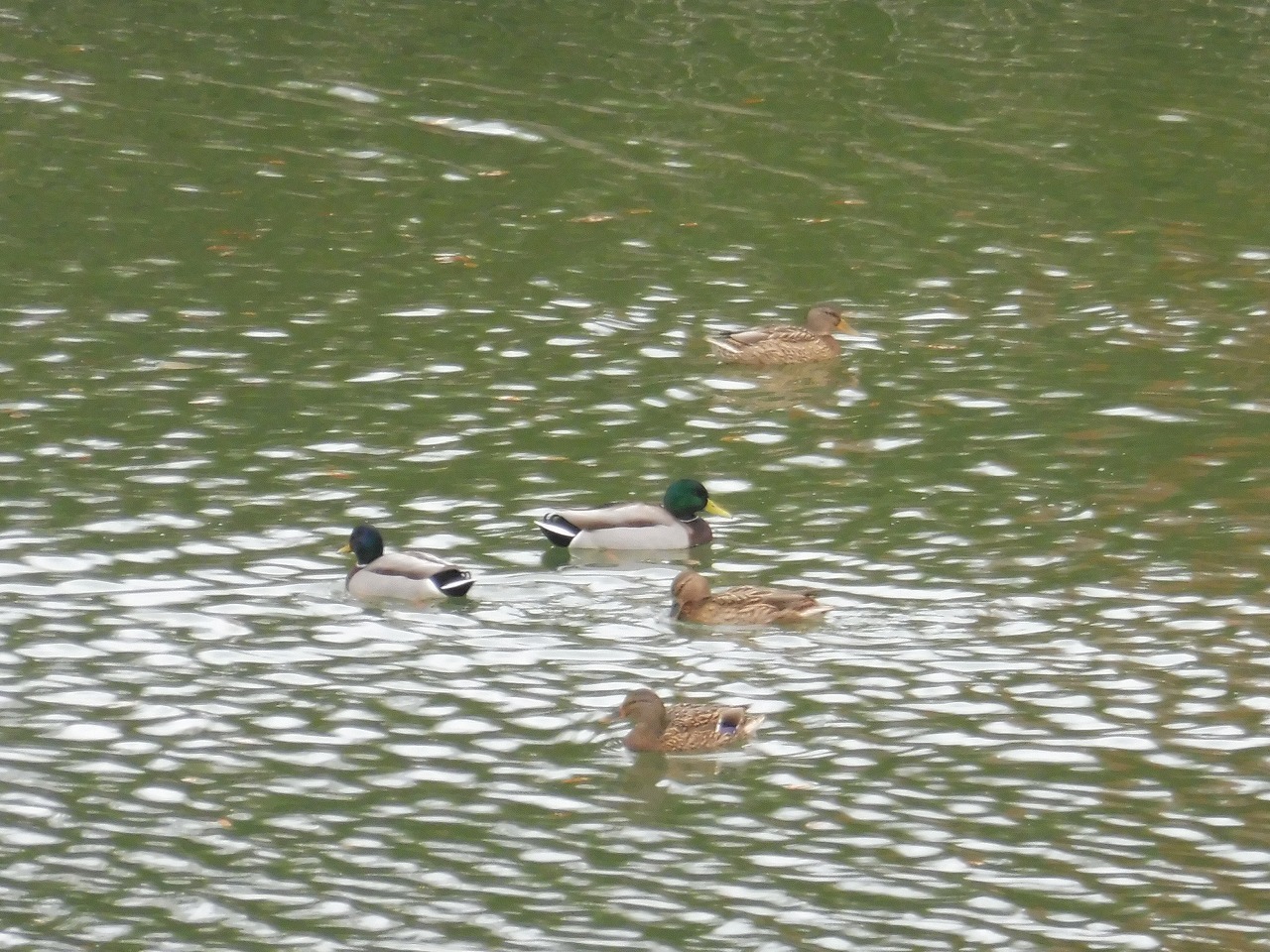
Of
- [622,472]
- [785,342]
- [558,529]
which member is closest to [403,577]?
[558,529]

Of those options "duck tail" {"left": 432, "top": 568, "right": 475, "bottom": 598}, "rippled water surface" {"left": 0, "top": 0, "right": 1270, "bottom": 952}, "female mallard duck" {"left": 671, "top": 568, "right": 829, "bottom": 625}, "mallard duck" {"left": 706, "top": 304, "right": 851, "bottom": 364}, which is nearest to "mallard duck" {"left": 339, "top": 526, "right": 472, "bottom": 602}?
"duck tail" {"left": 432, "top": 568, "right": 475, "bottom": 598}

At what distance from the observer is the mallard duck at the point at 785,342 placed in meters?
20.0

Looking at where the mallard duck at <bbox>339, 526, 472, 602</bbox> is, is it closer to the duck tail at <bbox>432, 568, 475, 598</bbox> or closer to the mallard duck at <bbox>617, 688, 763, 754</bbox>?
the duck tail at <bbox>432, 568, 475, 598</bbox>

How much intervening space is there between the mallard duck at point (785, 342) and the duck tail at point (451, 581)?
5622 millimetres

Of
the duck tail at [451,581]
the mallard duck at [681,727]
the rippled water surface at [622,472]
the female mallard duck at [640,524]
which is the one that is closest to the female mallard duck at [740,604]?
the rippled water surface at [622,472]

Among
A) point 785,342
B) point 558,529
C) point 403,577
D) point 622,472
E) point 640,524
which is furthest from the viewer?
point 785,342

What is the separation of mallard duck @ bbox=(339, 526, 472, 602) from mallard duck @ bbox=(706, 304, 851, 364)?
554cm

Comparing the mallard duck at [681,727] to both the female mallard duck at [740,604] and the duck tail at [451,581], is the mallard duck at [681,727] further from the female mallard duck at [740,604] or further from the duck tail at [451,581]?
the duck tail at [451,581]

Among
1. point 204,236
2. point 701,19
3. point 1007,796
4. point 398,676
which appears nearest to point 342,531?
point 398,676

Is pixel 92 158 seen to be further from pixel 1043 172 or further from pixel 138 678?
pixel 138 678

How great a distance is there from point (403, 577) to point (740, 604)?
7.13 feet

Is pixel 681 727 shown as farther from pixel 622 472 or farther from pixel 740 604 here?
pixel 622 472

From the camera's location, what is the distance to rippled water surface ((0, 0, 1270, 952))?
38.1ft

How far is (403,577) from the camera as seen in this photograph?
14.9 meters
